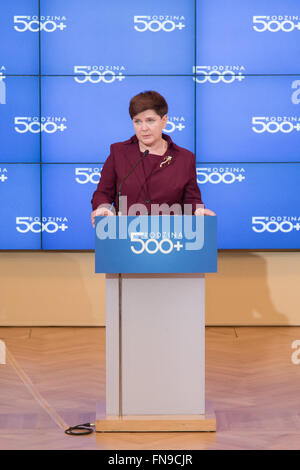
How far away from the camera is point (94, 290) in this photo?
5.70 meters

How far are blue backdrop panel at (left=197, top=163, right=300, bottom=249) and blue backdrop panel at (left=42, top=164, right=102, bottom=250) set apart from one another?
3.18 feet

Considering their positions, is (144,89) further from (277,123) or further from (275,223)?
(275,223)

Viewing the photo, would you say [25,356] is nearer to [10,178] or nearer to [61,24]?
[10,178]

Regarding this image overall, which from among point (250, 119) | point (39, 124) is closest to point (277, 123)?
point (250, 119)

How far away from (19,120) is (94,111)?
62 centimetres

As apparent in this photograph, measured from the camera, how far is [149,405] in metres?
3.13

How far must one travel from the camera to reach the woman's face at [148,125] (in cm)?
327

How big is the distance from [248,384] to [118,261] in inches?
59.6

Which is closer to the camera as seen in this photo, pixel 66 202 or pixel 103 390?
pixel 103 390

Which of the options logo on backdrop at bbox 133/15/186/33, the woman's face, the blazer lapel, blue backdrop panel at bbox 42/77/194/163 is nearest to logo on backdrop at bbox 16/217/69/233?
blue backdrop panel at bbox 42/77/194/163

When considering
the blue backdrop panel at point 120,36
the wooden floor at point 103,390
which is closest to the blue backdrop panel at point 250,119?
the blue backdrop panel at point 120,36

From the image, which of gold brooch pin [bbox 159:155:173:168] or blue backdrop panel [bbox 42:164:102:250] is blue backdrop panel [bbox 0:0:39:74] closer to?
blue backdrop panel [bbox 42:164:102:250]

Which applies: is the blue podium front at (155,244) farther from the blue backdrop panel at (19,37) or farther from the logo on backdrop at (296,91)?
the blue backdrop panel at (19,37)

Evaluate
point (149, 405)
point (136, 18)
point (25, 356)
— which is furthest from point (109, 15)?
point (149, 405)
